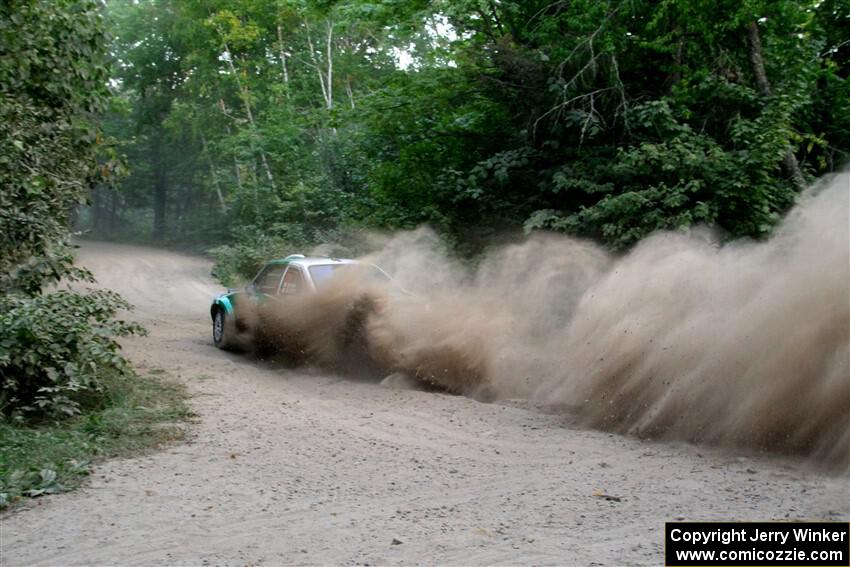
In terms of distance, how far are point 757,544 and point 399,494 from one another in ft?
8.65

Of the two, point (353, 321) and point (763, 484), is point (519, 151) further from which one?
point (763, 484)

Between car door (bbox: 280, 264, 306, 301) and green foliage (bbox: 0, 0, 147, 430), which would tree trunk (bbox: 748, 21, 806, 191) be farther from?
green foliage (bbox: 0, 0, 147, 430)

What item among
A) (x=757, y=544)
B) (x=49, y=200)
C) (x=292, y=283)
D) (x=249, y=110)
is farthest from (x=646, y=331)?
(x=249, y=110)

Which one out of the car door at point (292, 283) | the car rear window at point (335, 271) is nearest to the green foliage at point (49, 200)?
the car door at point (292, 283)

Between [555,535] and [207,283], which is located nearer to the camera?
[555,535]

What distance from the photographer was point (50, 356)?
8906 millimetres

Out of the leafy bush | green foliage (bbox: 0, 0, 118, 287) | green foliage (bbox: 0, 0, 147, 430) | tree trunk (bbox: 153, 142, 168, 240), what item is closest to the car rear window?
green foliage (bbox: 0, 0, 147, 430)

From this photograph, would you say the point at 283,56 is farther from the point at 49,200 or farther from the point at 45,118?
the point at 49,200

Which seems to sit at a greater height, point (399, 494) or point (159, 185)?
point (159, 185)

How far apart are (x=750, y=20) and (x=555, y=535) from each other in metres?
10.8

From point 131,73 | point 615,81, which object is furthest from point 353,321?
point 131,73

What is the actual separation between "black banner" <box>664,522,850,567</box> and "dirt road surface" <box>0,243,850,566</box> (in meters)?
0.16

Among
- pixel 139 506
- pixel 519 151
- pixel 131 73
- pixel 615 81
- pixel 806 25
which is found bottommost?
pixel 139 506

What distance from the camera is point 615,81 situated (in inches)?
566
